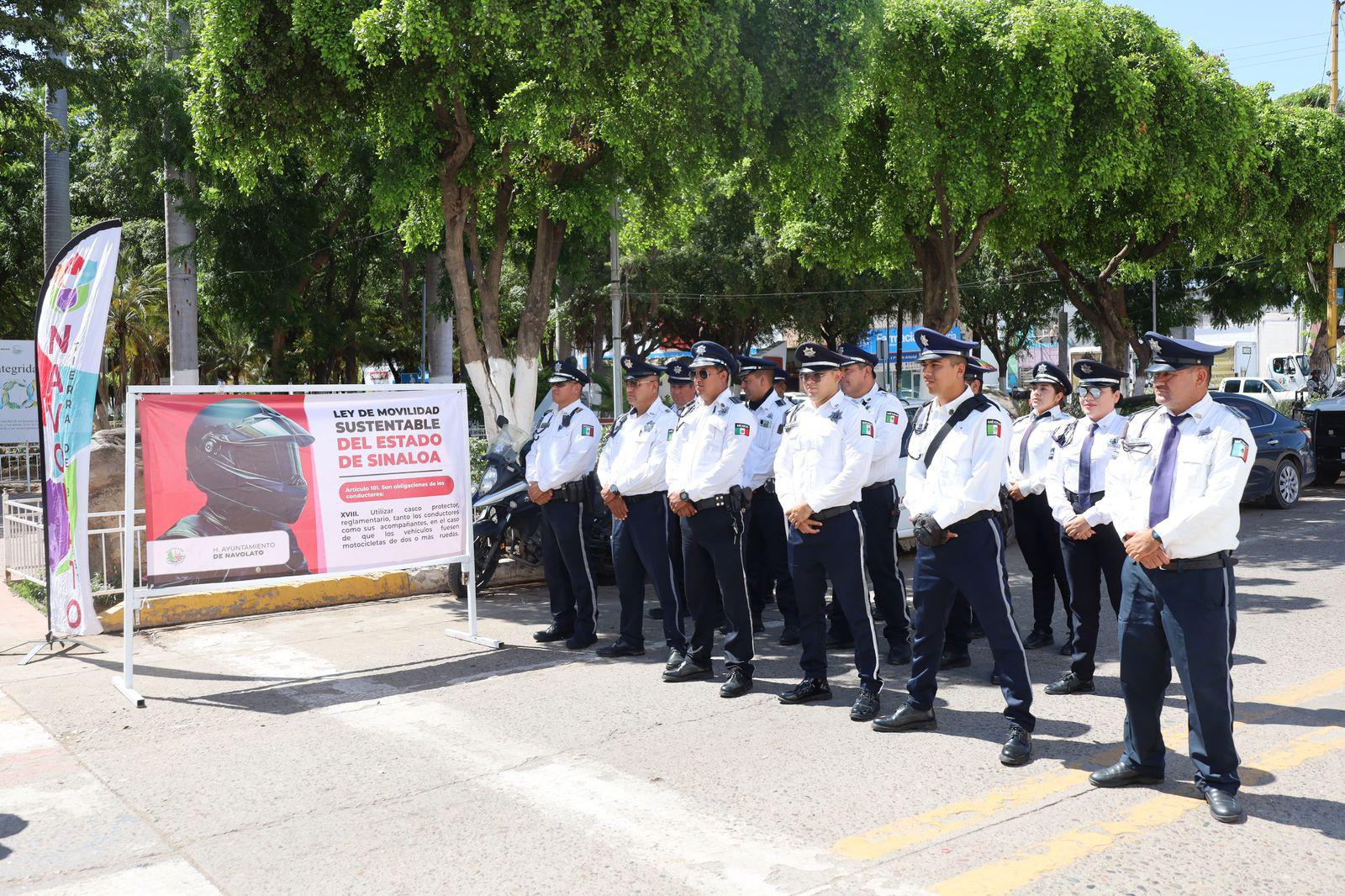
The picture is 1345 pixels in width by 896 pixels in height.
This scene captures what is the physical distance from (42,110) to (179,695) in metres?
12.8

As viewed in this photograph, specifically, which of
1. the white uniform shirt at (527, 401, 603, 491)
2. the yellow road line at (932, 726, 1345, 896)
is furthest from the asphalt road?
the white uniform shirt at (527, 401, 603, 491)

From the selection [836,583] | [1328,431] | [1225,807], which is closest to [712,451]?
[836,583]

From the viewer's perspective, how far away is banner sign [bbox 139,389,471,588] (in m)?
6.89

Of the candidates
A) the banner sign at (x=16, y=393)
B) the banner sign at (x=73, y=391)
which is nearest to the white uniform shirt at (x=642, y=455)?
the banner sign at (x=73, y=391)

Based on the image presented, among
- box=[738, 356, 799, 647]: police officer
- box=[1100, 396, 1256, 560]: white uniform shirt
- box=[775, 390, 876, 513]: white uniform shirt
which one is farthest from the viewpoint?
box=[738, 356, 799, 647]: police officer

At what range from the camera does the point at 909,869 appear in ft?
13.2

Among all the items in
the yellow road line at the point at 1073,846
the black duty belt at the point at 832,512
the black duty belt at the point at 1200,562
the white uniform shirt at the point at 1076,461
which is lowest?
the yellow road line at the point at 1073,846

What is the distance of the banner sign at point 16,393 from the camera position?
18.6 m

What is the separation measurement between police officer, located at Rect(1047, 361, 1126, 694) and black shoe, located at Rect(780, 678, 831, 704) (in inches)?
51.0

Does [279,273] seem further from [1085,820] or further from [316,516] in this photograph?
[1085,820]

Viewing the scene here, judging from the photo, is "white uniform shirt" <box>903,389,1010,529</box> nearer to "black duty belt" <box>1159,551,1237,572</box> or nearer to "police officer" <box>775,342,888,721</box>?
"police officer" <box>775,342,888,721</box>

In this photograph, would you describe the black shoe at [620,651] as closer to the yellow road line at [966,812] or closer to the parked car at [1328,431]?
the yellow road line at [966,812]

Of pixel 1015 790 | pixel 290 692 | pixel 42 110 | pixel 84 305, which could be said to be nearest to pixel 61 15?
Answer: pixel 42 110

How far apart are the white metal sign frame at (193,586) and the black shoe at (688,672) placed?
1.61 m
